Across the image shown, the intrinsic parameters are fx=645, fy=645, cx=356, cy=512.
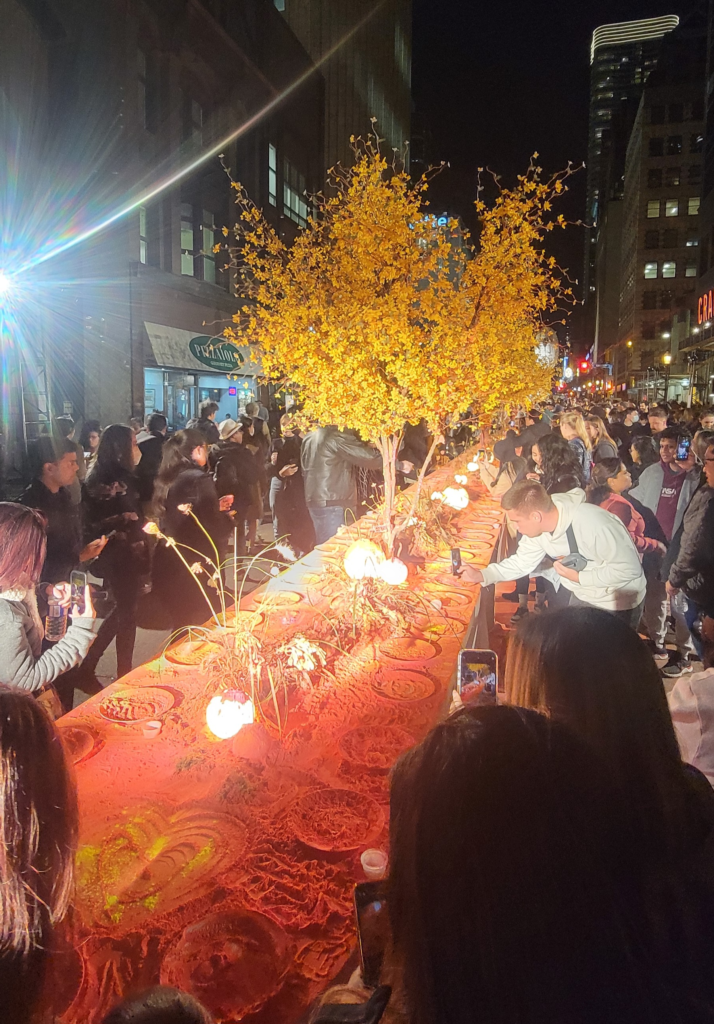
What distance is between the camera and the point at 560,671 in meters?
1.97

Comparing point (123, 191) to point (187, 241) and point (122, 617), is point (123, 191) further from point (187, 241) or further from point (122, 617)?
point (122, 617)

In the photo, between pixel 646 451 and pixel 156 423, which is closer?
pixel 646 451

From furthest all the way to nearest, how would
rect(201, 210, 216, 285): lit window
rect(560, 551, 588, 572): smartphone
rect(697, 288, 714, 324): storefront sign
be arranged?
rect(697, 288, 714, 324): storefront sign < rect(201, 210, 216, 285): lit window < rect(560, 551, 588, 572): smartphone

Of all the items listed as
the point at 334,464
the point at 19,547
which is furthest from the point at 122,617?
the point at 334,464

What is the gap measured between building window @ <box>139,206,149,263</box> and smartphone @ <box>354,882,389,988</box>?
1881 centimetres

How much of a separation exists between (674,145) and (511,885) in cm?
9347

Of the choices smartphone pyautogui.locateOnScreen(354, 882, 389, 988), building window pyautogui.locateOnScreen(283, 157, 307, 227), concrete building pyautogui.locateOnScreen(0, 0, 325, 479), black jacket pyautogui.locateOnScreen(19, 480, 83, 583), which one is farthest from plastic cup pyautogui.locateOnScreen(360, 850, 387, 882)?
building window pyautogui.locateOnScreen(283, 157, 307, 227)

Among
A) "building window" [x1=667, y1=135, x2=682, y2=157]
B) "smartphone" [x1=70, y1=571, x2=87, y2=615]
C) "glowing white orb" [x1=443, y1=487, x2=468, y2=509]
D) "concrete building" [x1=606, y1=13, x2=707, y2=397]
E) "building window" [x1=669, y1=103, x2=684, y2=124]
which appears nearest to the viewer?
"smartphone" [x1=70, y1=571, x2=87, y2=615]

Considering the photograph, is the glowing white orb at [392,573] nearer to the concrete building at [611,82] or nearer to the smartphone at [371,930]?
the smartphone at [371,930]

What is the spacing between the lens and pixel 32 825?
1344 mm

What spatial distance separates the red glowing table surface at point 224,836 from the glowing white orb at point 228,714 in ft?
0.14

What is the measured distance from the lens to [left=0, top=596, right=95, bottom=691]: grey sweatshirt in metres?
2.74

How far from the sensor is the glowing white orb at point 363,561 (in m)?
4.20

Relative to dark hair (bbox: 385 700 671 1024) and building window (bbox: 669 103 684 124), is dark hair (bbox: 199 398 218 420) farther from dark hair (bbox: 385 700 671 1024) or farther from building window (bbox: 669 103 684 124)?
building window (bbox: 669 103 684 124)
